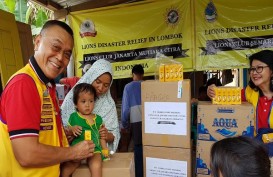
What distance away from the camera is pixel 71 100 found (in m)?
1.97

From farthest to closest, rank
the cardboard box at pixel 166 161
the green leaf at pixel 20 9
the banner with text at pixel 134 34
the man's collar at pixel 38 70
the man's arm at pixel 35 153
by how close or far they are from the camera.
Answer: the banner with text at pixel 134 34, the green leaf at pixel 20 9, the cardboard box at pixel 166 161, the man's collar at pixel 38 70, the man's arm at pixel 35 153

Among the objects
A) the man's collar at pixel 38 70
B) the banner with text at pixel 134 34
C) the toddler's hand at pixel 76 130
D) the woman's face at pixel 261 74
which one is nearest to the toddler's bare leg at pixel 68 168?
the toddler's hand at pixel 76 130

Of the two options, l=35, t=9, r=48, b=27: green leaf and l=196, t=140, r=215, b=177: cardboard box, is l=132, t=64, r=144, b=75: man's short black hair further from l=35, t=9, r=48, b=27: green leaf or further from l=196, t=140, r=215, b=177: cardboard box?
l=35, t=9, r=48, b=27: green leaf

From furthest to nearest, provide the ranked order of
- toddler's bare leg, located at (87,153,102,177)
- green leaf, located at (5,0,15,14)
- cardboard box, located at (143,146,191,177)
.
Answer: green leaf, located at (5,0,15,14) < cardboard box, located at (143,146,191,177) < toddler's bare leg, located at (87,153,102,177)

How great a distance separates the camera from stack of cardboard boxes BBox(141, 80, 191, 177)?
2014 mm

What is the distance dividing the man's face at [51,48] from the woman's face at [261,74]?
1649 mm

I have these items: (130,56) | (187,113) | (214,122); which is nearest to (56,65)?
(187,113)

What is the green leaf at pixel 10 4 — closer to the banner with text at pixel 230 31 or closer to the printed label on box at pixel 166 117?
the printed label on box at pixel 166 117

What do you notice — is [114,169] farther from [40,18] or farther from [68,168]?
[40,18]

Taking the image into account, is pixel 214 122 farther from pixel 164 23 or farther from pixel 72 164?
pixel 164 23

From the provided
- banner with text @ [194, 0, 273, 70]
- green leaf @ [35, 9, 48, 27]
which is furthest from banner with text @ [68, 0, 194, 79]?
green leaf @ [35, 9, 48, 27]

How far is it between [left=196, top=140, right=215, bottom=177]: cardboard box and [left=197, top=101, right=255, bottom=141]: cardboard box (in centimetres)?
6

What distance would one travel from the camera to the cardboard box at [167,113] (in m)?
2.00

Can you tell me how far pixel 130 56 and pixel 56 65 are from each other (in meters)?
2.61
